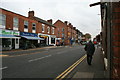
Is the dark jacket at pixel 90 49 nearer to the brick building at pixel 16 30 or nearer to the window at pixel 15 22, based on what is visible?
the brick building at pixel 16 30

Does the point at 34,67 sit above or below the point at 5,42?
below

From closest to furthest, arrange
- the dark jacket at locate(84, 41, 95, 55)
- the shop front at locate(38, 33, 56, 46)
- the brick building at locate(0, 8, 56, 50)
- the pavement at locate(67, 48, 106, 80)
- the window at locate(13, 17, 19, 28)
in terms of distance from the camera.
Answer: the pavement at locate(67, 48, 106, 80)
the dark jacket at locate(84, 41, 95, 55)
the brick building at locate(0, 8, 56, 50)
the window at locate(13, 17, 19, 28)
the shop front at locate(38, 33, 56, 46)

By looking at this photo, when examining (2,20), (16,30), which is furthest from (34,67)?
(16,30)

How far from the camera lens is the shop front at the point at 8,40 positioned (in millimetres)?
21031

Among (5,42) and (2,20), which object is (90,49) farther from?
(2,20)

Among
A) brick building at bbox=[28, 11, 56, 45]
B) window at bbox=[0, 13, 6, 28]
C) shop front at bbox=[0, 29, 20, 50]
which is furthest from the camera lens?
brick building at bbox=[28, 11, 56, 45]

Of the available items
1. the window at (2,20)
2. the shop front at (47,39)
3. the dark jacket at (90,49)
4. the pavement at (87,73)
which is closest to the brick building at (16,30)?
the window at (2,20)

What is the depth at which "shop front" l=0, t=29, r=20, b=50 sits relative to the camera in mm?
21031

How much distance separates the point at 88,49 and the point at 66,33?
53.1 meters

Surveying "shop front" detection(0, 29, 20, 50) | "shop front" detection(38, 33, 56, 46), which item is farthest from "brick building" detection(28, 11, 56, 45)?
"shop front" detection(0, 29, 20, 50)

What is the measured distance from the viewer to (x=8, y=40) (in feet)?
73.5

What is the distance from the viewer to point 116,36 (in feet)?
4.31

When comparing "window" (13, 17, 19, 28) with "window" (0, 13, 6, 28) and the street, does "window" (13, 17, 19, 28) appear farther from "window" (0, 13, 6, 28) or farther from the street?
the street

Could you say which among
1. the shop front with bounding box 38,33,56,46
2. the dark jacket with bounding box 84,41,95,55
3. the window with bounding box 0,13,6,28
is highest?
the window with bounding box 0,13,6,28
